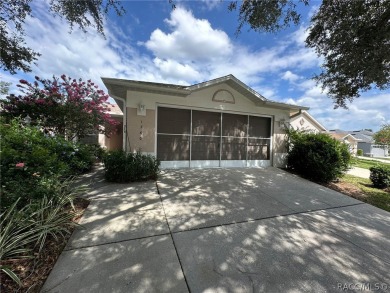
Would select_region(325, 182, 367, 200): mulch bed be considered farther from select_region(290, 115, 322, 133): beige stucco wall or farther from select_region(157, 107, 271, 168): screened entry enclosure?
select_region(290, 115, 322, 133): beige stucco wall

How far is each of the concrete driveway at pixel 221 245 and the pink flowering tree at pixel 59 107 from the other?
365 centimetres

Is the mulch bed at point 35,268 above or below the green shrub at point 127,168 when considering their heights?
below

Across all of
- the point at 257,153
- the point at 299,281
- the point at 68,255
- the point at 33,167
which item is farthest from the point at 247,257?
the point at 257,153

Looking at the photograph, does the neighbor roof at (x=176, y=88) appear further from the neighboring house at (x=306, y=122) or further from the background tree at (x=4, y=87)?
the neighboring house at (x=306, y=122)

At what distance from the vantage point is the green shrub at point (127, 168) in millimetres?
5328

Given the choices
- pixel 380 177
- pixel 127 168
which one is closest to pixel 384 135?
pixel 380 177

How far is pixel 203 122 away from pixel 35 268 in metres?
6.49

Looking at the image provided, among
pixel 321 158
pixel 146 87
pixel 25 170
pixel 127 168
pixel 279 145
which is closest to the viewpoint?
pixel 25 170

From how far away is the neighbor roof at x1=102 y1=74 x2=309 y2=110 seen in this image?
6.02m

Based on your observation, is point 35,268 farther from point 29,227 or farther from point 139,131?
point 139,131

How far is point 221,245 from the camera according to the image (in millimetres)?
2607

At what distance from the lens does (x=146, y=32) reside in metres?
7.42

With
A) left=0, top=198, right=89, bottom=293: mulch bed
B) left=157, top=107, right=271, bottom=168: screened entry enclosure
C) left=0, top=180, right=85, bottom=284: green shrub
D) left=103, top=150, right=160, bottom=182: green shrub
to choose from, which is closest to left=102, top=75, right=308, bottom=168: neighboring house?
left=157, top=107, right=271, bottom=168: screened entry enclosure

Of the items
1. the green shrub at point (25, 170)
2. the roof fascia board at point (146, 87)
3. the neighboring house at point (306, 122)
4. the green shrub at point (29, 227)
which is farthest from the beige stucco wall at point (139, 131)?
the neighboring house at point (306, 122)
